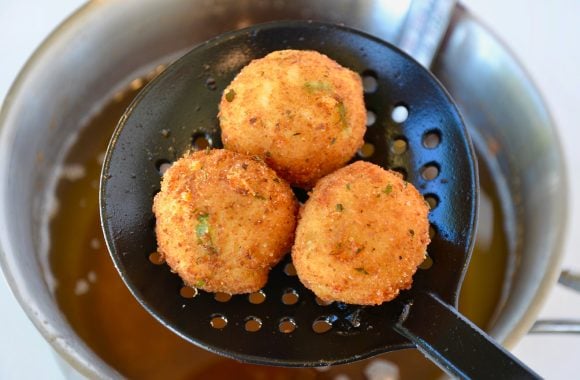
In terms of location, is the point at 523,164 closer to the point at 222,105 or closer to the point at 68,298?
the point at 222,105

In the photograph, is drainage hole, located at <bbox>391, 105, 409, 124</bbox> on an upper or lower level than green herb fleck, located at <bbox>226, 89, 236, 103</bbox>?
upper

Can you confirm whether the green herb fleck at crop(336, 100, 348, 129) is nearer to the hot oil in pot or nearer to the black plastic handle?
the black plastic handle

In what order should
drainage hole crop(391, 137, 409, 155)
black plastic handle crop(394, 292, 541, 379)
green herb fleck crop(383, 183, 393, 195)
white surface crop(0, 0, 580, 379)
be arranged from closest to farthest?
1. black plastic handle crop(394, 292, 541, 379)
2. green herb fleck crop(383, 183, 393, 195)
3. drainage hole crop(391, 137, 409, 155)
4. white surface crop(0, 0, 580, 379)

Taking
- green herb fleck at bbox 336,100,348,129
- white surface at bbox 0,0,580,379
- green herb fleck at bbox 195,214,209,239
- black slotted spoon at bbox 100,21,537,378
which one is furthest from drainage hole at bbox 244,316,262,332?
white surface at bbox 0,0,580,379

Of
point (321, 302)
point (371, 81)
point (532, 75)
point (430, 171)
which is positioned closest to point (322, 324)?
point (321, 302)

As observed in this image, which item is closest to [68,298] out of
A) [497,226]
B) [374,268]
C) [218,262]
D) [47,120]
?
[47,120]

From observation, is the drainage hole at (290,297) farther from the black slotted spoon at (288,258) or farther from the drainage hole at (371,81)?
the drainage hole at (371,81)
